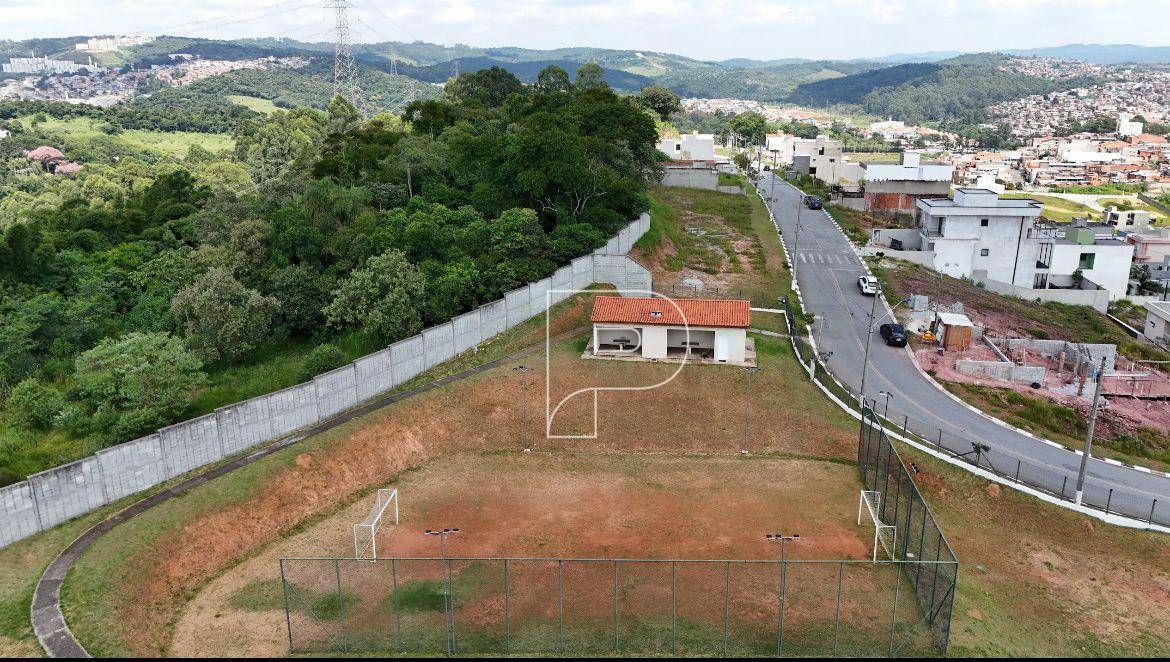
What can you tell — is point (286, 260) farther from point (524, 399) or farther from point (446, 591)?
point (446, 591)

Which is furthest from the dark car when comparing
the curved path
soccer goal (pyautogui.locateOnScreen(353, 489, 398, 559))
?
soccer goal (pyautogui.locateOnScreen(353, 489, 398, 559))

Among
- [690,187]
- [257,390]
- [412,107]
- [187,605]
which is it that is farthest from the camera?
[690,187]

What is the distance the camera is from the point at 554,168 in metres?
53.8

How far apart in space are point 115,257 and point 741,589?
51.4m

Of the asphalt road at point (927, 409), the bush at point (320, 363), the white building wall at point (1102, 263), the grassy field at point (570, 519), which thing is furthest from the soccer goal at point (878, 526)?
the white building wall at point (1102, 263)

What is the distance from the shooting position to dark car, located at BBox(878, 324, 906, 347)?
46.0 metres

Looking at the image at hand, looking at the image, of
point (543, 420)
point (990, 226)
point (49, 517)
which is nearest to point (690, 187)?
point (990, 226)

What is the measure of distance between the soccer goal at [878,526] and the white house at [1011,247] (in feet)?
155

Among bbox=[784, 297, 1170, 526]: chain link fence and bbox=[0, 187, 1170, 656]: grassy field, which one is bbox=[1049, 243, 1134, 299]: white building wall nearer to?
bbox=[784, 297, 1170, 526]: chain link fence

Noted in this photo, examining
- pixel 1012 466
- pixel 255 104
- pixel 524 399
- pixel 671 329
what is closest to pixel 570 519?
pixel 524 399

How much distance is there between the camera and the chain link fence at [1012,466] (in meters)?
30.0

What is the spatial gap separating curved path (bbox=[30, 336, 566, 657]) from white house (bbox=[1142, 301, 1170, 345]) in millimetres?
52729

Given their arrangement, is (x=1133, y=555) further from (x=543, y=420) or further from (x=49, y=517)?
(x=49, y=517)

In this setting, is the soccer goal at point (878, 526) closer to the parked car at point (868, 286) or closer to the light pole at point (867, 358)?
the light pole at point (867, 358)
